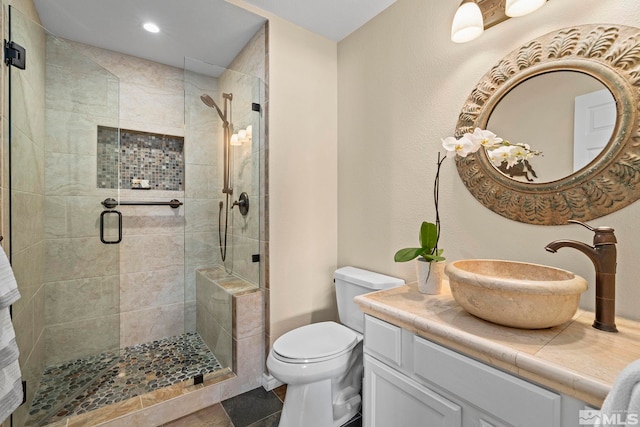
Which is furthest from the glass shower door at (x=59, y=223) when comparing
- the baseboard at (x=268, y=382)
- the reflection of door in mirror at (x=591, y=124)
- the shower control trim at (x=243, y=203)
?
the reflection of door in mirror at (x=591, y=124)

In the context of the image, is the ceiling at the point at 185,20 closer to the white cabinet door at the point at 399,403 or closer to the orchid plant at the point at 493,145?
the orchid plant at the point at 493,145

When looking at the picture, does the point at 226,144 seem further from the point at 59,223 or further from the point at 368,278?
the point at 368,278

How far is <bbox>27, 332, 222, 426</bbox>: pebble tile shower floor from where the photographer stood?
1.57 metres

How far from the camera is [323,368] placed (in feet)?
4.56

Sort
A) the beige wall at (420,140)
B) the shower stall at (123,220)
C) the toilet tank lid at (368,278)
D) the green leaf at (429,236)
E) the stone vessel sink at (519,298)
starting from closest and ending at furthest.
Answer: the stone vessel sink at (519,298)
the beige wall at (420,140)
the green leaf at (429,236)
the shower stall at (123,220)
the toilet tank lid at (368,278)

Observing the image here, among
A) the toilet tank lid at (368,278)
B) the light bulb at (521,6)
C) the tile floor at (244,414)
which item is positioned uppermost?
the light bulb at (521,6)

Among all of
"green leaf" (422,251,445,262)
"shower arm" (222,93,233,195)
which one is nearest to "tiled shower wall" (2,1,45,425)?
"shower arm" (222,93,233,195)

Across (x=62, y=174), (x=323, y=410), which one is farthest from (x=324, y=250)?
(x=62, y=174)

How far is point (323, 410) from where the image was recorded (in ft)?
4.67

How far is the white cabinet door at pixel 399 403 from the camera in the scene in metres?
0.92

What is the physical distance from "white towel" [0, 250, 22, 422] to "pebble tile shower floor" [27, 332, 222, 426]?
855 mm

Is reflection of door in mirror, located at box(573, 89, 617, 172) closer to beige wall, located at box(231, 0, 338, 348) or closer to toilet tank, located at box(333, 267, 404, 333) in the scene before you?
toilet tank, located at box(333, 267, 404, 333)

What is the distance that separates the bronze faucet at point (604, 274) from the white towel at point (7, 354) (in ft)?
6.05

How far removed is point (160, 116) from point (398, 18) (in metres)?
2.09
